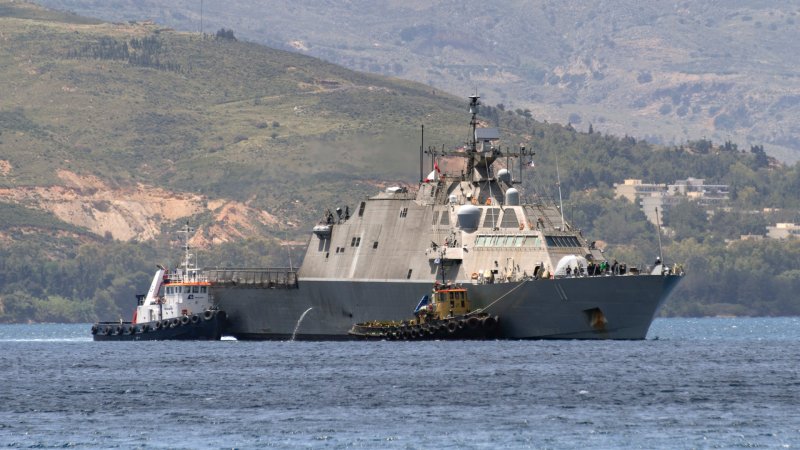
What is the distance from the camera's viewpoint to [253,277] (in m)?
101

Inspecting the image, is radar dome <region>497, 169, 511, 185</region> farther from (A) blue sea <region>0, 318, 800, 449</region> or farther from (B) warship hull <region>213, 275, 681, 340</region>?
(A) blue sea <region>0, 318, 800, 449</region>

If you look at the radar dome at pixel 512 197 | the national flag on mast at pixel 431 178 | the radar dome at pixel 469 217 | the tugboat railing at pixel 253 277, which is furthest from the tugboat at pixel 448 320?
the tugboat railing at pixel 253 277

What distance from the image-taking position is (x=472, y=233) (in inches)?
3440

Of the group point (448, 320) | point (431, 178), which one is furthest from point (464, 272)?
point (431, 178)

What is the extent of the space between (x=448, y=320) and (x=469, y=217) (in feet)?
17.3

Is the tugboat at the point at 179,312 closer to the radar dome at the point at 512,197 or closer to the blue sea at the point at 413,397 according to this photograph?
the blue sea at the point at 413,397

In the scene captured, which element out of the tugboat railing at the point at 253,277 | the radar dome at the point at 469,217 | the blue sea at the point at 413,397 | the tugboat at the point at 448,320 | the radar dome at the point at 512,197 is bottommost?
the blue sea at the point at 413,397

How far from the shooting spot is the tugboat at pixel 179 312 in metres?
98.7

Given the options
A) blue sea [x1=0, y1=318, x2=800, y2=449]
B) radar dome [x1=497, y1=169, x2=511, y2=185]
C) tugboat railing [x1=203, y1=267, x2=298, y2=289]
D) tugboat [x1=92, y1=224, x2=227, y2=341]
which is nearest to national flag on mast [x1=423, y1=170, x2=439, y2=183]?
radar dome [x1=497, y1=169, x2=511, y2=185]

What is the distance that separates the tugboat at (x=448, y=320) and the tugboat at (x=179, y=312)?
49.8 ft

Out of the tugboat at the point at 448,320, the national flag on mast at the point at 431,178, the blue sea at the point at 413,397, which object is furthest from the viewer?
the national flag on mast at the point at 431,178

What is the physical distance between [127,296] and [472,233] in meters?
115

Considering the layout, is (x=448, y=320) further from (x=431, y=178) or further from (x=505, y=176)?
(x=431, y=178)

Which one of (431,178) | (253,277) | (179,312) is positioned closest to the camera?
(431,178)
